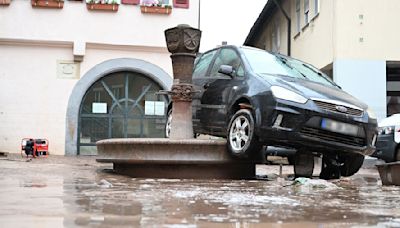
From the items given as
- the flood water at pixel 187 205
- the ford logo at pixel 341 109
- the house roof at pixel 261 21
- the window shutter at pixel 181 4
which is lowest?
the flood water at pixel 187 205

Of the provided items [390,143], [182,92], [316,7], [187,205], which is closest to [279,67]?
[182,92]

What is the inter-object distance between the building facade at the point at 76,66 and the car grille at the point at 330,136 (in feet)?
38.0

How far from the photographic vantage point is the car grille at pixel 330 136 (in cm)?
691

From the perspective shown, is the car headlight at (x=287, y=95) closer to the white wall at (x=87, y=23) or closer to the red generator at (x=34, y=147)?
the red generator at (x=34, y=147)

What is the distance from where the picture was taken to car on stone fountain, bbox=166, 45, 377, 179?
6.91m

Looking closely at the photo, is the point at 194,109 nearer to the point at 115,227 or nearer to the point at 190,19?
the point at 115,227

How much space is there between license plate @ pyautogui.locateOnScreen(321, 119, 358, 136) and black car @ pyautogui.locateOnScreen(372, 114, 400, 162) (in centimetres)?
560

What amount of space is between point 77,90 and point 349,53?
8.21 metres

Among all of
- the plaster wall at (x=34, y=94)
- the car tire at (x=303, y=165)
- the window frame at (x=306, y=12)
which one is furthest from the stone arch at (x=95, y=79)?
the car tire at (x=303, y=165)

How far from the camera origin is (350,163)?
782 cm

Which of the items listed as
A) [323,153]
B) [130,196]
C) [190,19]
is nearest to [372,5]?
[190,19]

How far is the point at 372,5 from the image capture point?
659 inches

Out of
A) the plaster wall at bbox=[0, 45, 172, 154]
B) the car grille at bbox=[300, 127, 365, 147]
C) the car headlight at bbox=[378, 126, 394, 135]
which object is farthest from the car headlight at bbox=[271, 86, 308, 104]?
the plaster wall at bbox=[0, 45, 172, 154]

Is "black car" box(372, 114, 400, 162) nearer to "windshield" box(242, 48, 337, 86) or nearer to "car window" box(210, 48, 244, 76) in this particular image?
"windshield" box(242, 48, 337, 86)
